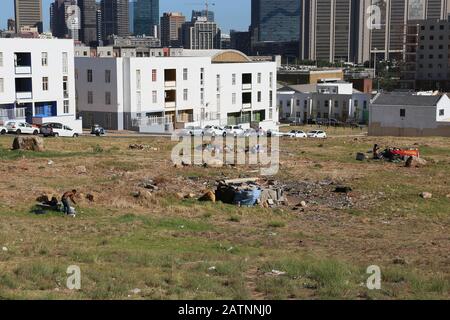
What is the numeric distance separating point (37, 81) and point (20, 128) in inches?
A: 493

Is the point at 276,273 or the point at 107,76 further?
the point at 107,76

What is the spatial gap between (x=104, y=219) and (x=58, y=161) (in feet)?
40.9

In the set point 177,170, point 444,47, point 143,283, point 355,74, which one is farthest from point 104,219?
point 355,74

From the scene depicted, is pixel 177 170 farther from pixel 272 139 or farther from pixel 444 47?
pixel 444 47

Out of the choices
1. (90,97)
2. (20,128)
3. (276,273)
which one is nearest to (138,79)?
(90,97)

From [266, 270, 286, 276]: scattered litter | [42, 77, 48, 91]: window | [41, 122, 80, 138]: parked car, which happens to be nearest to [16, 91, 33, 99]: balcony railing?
[42, 77, 48, 91]: window

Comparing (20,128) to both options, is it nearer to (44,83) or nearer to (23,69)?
(23,69)

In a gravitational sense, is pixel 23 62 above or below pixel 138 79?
above

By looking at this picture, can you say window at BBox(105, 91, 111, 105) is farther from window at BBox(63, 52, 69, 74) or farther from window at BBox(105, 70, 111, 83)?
window at BBox(63, 52, 69, 74)

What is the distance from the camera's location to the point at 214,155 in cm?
3612

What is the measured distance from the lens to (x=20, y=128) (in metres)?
46.2

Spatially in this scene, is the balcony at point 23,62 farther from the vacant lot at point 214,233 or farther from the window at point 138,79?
the vacant lot at point 214,233

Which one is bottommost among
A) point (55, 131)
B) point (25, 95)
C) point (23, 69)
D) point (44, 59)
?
point (55, 131)

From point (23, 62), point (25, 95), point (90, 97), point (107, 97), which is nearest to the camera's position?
point (25, 95)
